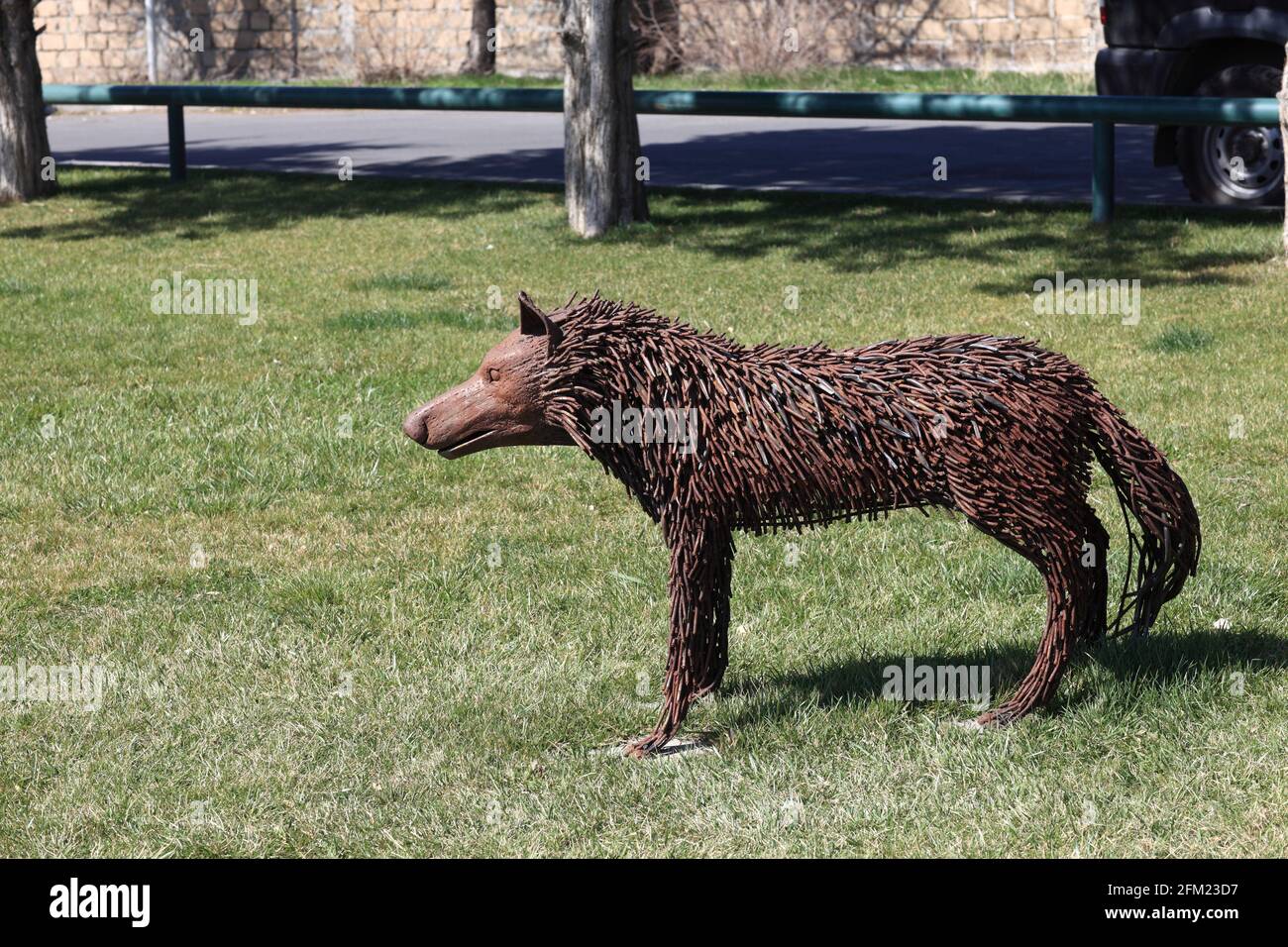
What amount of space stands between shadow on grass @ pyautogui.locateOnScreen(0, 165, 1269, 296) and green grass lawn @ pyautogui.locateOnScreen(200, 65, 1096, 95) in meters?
9.50

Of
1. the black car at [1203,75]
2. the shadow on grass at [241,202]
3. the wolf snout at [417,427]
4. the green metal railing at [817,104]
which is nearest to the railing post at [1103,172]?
the green metal railing at [817,104]

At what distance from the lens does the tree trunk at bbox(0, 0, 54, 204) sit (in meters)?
14.4

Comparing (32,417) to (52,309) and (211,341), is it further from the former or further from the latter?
(52,309)

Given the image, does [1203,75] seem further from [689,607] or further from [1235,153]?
[689,607]

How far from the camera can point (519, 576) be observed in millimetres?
6293

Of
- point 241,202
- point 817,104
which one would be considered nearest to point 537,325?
point 817,104

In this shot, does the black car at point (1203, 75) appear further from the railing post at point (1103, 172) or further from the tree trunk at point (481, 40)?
the tree trunk at point (481, 40)

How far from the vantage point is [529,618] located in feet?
19.2

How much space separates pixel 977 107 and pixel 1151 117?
151 cm

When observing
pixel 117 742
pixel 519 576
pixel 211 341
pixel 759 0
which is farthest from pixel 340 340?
pixel 759 0

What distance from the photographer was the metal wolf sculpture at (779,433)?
4.54 m

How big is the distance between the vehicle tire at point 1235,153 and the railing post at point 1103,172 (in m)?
0.84

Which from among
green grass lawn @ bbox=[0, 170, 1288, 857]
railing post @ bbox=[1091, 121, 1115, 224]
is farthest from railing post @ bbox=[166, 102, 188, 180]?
railing post @ bbox=[1091, 121, 1115, 224]

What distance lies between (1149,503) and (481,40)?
26456mm
